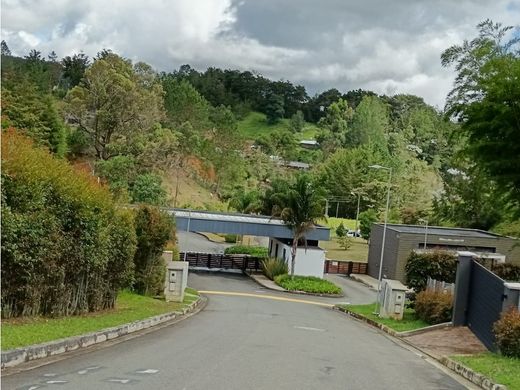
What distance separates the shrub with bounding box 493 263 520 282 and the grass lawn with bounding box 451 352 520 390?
897 centimetres

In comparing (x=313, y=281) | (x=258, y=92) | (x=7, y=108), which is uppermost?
(x=258, y=92)

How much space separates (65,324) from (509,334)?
9.93 metres

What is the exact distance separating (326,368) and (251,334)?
553 centimetres

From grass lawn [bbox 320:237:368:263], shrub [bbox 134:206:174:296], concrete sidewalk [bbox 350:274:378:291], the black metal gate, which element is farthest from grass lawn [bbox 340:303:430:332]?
grass lawn [bbox 320:237:368:263]

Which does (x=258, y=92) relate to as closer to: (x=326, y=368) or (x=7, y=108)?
(x=7, y=108)

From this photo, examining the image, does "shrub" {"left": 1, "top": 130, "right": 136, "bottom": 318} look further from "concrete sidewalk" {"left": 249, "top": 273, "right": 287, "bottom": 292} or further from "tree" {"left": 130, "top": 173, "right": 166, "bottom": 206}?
"tree" {"left": 130, "top": 173, "right": 166, "bottom": 206}

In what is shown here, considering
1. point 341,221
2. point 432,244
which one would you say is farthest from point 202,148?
point 432,244

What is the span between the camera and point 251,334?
1719 cm

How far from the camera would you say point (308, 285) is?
1816 inches

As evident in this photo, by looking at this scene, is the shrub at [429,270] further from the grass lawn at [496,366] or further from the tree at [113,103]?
the tree at [113,103]

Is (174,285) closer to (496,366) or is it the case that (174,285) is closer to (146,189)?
(496,366)

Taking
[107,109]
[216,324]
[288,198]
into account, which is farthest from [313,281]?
[107,109]

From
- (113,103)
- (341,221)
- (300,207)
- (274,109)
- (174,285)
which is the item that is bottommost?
(174,285)

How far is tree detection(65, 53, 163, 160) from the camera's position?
67.0 m
